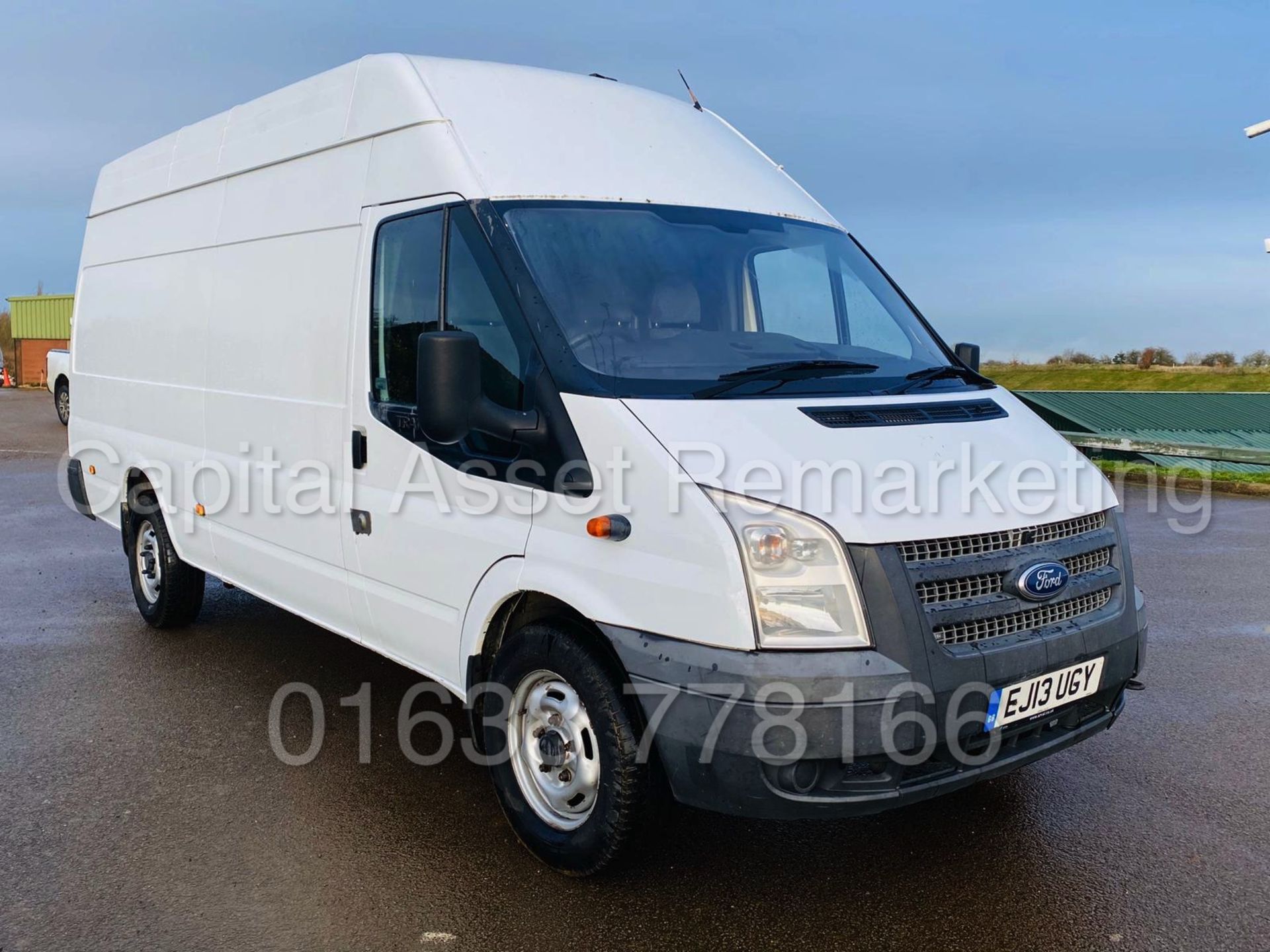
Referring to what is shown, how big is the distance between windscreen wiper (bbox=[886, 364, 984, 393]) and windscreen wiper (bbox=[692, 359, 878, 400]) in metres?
0.14

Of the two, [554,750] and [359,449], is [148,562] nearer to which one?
[359,449]

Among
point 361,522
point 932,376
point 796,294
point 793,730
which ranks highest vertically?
point 796,294

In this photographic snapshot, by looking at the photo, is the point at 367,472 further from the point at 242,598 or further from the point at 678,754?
the point at 242,598

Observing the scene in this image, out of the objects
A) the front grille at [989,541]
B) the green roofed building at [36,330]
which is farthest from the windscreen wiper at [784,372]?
the green roofed building at [36,330]

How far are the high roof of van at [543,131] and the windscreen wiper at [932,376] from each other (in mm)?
959

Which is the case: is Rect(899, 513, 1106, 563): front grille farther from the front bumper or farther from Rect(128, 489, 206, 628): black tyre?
Rect(128, 489, 206, 628): black tyre

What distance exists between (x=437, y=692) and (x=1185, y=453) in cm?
1201

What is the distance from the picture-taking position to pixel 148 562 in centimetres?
727

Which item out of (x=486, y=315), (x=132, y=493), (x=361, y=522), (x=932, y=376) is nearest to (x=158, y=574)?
(x=132, y=493)

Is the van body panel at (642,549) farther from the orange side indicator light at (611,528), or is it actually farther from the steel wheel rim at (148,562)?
the steel wheel rim at (148,562)

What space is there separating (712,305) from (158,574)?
14.4 ft

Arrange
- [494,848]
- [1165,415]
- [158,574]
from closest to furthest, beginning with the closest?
[494,848] → [158,574] → [1165,415]

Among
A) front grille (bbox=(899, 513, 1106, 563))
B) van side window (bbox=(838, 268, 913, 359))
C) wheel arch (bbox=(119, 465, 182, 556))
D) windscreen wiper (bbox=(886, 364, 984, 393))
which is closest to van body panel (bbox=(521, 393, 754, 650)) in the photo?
front grille (bbox=(899, 513, 1106, 563))

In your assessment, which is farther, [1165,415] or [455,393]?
[1165,415]
